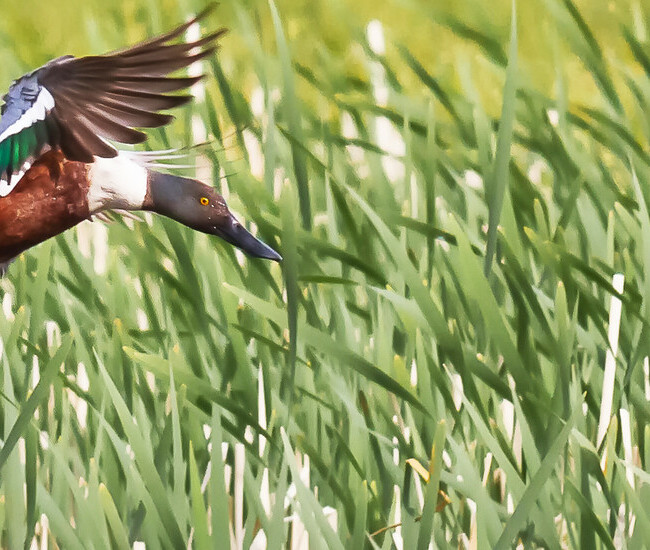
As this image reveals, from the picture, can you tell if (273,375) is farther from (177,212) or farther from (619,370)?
(619,370)

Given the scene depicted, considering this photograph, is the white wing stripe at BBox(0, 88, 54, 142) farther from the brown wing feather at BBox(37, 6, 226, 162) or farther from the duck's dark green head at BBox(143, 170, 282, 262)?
the duck's dark green head at BBox(143, 170, 282, 262)

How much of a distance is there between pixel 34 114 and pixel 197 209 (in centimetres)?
15

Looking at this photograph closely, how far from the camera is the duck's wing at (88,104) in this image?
80cm

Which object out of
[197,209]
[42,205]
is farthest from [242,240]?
[42,205]

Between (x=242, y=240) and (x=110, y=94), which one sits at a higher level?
(x=110, y=94)

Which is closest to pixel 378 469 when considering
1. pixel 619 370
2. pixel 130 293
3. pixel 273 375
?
pixel 273 375

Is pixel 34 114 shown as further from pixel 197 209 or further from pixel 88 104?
pixel 197 209

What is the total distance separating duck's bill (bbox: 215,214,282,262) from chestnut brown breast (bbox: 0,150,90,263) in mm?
102

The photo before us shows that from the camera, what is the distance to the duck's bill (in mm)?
904

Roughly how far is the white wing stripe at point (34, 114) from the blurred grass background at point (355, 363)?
13 cm

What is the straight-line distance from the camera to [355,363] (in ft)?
2.64

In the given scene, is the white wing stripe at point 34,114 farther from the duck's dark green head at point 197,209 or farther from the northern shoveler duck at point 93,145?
the duck's dark green head at point 197,209

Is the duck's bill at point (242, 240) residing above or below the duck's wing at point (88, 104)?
below

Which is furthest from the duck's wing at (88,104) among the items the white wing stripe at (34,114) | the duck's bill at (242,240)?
the duck's bill at (242,240)
